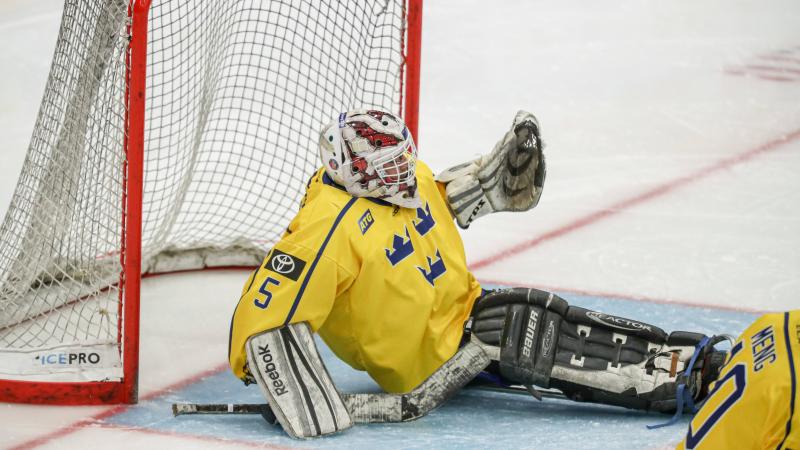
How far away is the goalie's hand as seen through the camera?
4031 mm

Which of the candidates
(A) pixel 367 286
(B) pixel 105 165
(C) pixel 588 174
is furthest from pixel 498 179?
(C) pixel 588 174

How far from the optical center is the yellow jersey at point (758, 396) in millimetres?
2148

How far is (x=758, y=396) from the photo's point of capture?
2.18 m

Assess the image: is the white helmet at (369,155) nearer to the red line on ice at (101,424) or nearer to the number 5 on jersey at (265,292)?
the number 5 on jersey at (265,292)

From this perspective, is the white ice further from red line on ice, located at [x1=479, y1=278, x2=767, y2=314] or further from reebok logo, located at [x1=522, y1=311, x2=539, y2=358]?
reebok logo, located at [x1=522, y1=311, x2=539, y2=358]

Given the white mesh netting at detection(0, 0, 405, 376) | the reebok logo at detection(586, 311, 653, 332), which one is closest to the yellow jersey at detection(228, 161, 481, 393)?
the reebok logo at detection(586, 311, 653, 332)

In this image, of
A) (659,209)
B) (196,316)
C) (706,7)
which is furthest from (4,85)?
(706,7)

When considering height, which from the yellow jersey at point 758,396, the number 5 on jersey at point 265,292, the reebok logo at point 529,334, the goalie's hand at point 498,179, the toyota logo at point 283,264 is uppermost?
the goalie's hand at point 498,179

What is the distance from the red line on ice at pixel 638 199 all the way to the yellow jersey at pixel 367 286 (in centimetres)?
143

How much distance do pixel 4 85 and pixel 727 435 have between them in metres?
5.22

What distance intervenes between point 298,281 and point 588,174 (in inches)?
120

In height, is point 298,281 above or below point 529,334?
above

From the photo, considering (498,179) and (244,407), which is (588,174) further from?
(244,407)

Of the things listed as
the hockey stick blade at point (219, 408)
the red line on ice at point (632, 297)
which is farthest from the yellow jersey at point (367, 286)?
the red line on ice at point (632, 297)
